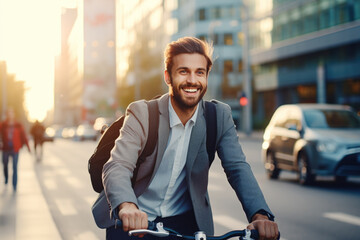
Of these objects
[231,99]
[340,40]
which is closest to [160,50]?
[231,99]

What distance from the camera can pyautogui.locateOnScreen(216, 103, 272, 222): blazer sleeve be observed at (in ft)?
9.93

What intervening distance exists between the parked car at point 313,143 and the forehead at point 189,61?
976cm

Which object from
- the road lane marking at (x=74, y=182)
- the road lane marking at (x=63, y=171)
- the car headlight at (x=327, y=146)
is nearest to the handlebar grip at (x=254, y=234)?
the car headlight at (x=327, y=146)

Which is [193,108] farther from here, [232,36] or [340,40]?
[232,36]

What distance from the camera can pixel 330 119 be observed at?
13828 mm

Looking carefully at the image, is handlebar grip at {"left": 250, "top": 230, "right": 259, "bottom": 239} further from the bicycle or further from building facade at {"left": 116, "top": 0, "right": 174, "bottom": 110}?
building facade at {"left": 116, "top": 0, "right": 174, "bottom": 110}

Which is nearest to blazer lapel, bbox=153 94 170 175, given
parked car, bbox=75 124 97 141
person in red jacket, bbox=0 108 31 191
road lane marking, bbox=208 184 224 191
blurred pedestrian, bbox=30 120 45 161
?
road lane marking, bbox=208 184 224 191

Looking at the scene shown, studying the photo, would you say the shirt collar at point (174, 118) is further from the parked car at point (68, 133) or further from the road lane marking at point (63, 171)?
the parked car at point (68, 133)

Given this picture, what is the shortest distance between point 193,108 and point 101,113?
108m

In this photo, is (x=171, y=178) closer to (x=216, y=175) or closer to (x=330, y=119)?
(x=330, y=119)

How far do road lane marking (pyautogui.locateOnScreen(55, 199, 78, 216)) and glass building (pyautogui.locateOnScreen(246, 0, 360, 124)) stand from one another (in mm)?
27498

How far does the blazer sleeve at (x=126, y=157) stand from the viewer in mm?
2877

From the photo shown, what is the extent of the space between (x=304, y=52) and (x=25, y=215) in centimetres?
3503

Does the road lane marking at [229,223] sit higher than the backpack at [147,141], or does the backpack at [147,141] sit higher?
the backpack at [147,141]
